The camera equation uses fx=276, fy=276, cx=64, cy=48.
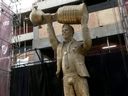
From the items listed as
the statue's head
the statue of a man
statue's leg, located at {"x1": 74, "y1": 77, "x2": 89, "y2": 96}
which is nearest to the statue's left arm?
the statue of a man

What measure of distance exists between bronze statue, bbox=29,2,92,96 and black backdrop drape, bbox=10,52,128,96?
0.72 meters

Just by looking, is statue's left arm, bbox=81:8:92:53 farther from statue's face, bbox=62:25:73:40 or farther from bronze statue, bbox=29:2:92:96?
statue's face, bbox=62:25:73:40

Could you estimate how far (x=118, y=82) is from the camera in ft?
12.2

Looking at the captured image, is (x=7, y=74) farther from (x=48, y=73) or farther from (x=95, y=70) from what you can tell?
(x=95, y=70)

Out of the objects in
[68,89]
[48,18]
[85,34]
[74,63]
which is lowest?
[68,89]

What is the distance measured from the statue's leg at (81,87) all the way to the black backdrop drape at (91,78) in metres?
0.73

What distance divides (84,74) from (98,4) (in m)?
4.81

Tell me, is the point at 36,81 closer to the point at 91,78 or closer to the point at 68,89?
the point at 91,78

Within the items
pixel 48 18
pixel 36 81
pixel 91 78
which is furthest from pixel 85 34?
pixel 36 81

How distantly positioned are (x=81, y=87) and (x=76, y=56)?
37 centimetres

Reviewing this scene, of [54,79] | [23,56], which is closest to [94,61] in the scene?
[54,79]

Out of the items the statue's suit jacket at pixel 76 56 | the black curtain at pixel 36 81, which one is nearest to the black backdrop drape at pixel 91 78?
the black curtain at pixel 36 81

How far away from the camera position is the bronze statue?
307 cm

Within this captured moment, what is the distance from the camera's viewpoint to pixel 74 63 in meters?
3.14
